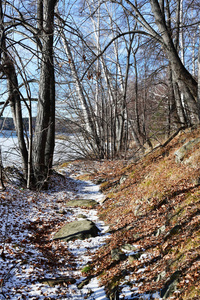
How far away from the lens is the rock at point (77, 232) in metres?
5.69

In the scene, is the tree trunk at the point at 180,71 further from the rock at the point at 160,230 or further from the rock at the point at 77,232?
the rock at the point at 77,232

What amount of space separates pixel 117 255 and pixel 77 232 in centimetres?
172

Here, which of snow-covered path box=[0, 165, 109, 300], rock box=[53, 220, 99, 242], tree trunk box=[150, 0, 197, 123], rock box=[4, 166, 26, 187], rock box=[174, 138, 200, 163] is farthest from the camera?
rock box=[4, 166, 26, 187]

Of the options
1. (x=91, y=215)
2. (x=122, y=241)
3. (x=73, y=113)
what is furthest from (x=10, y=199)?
(x=73, y=113)

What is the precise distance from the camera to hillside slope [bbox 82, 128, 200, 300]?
314 cm

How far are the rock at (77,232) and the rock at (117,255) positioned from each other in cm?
126

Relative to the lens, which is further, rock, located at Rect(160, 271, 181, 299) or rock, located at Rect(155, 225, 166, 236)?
rock, located at Rect(155, 225, 166, 236)

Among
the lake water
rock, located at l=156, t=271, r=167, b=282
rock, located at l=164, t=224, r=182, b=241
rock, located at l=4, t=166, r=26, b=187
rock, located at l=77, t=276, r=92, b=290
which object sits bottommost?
rock, located at l=77, t=276, r=92, b=290

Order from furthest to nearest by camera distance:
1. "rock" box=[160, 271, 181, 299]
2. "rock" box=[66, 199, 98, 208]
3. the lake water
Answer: the lake water → "rock" box=[66, 199, 98, 208] → "rock" box=[160, 271, 181, 299]

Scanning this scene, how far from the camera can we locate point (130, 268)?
3881 mm

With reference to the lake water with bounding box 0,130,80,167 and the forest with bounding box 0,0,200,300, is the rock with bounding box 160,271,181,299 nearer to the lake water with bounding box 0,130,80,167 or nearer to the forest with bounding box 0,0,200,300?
the forest with bounding box 0,0,200,300

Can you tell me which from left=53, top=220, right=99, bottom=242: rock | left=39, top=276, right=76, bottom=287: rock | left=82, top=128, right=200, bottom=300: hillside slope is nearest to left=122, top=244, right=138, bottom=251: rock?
left=82, top=128, right=200, bottom=300: hillside slope

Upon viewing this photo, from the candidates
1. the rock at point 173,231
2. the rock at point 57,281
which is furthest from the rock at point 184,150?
the rock at point 57,281

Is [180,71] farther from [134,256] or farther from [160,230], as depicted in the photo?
[134,256]
